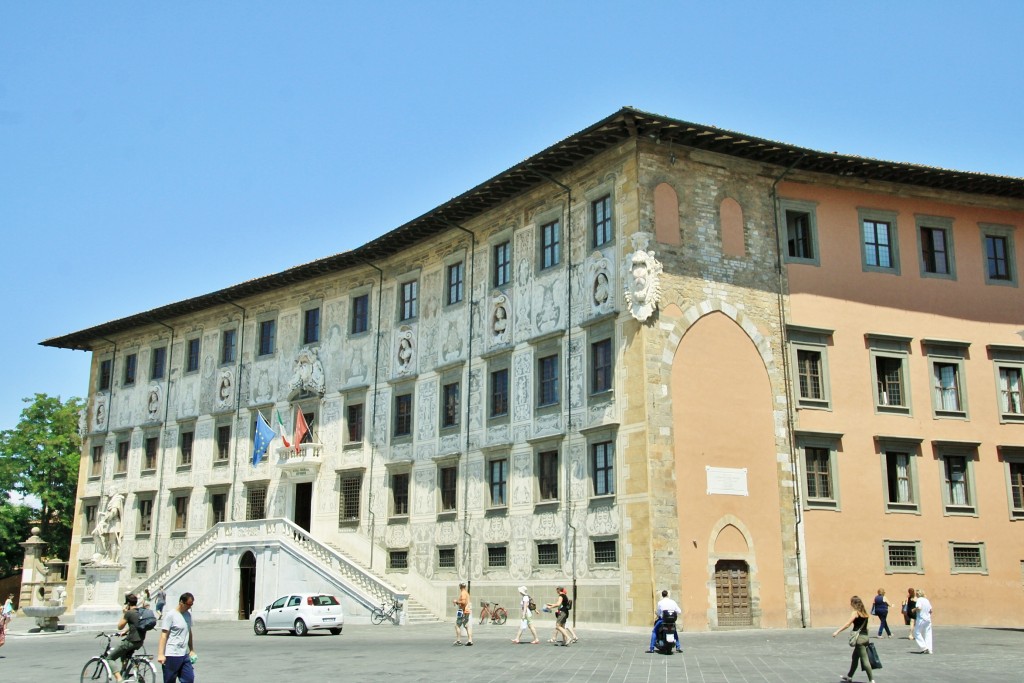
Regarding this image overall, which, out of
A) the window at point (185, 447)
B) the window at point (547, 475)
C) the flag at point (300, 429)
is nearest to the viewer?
the window at point (547, 475)

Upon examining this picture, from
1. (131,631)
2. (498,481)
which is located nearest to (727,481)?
(498,481)

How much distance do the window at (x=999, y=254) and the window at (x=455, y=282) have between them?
16.0m

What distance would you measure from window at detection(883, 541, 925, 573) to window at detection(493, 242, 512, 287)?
1321 cm

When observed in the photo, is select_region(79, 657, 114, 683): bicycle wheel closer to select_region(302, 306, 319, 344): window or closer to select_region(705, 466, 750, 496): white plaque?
select_region(705, 466, 750, 496): white plaque

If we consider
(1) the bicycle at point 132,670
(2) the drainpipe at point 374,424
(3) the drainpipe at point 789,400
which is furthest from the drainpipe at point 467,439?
(1) the bicycle at point 132,670

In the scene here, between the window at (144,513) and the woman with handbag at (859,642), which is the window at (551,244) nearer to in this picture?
the woman with handbag at (859,642)

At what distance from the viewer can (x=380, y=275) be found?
125 feet

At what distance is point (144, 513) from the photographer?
4494 cm

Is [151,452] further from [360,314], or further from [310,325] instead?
[360,314]

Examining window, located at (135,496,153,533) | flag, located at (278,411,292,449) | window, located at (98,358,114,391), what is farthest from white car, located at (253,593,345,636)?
window, located at (98,358,114,391)

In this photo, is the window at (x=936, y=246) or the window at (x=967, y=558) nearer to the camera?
the window at (x=967, y=558)

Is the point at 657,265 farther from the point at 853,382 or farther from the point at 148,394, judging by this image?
the point at 148,394

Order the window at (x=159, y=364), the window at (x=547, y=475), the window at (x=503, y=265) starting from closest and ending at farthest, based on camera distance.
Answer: the window at (x=547, y=475), the window at (x=503, y=265), the window at (x=159, y=364)

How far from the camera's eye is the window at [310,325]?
40.2m
